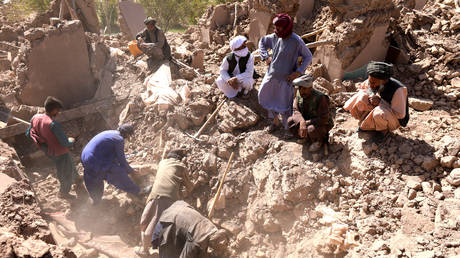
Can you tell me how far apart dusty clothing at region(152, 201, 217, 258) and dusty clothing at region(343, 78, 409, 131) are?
2.28 metres

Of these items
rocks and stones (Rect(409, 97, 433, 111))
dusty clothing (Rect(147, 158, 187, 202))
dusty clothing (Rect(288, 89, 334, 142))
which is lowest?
dusty clothing (Rect(147, 158, 187, 202))

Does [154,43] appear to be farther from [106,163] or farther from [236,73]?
[106,163]

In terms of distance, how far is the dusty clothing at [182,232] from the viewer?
3.61 metres

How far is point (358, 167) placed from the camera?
3.69 meters

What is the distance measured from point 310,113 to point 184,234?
2223 millimetres

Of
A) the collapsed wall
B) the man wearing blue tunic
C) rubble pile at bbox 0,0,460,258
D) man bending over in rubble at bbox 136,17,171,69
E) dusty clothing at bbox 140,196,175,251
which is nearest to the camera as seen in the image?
rubble pile at bbox 0,0,460,258

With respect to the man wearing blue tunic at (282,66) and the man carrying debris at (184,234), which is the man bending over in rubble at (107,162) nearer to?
the man carrying debris at (184,234)

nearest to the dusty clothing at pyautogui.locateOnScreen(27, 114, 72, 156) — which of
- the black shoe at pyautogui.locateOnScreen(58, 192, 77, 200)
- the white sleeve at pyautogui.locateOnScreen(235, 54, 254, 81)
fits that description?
the black shoe at pyautogui.locateOnScreen(58, 192, 77, 200)

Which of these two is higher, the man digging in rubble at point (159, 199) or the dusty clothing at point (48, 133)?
the dusty clothing at point (48, 133)

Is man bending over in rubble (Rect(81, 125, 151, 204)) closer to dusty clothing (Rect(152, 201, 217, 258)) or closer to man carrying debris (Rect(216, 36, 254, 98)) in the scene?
dusty clothing (Rect(152, 201, 217, 258))

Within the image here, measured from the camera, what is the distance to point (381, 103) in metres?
3.59

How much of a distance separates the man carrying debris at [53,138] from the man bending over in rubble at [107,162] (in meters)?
0.45

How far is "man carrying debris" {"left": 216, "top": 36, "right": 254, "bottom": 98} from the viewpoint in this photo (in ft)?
16.5

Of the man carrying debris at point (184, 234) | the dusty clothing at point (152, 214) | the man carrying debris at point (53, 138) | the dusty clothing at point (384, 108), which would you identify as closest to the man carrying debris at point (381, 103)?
the dusty clothing at point (384, 108)
